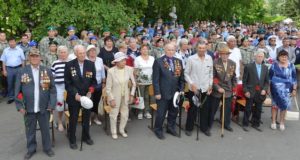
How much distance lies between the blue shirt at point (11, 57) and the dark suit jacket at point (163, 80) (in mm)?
4406

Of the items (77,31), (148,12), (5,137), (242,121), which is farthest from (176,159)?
(148,12)

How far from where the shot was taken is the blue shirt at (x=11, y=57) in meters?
9.53

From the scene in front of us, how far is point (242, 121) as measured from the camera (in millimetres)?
8250

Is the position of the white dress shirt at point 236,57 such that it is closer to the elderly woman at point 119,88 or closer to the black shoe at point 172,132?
the black shoe at point 172,132

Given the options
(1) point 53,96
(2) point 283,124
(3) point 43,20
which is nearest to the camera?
(1) point 53,96

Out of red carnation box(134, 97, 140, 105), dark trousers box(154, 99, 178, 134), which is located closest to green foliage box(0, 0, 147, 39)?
red carnation box(134, 97, 140, 105)

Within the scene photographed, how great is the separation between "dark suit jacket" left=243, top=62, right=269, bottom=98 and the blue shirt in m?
5.87

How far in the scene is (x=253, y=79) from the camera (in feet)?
25.4

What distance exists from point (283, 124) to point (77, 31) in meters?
7.47

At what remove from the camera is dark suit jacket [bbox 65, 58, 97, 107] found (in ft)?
21.2

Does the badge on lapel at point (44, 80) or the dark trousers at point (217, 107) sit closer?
the badge on lapel at point (44, 80)

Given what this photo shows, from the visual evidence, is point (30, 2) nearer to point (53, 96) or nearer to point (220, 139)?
point (53, 96)

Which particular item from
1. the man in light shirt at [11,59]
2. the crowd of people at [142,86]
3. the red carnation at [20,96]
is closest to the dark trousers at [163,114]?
the crowd of people at [142,86]

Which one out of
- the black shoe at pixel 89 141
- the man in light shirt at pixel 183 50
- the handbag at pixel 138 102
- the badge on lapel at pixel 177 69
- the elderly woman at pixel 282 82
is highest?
the man in light shirt at pixel 183 50
